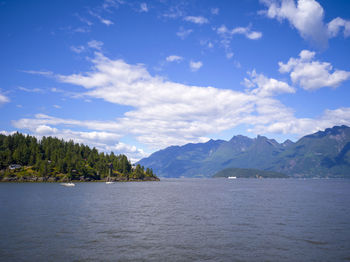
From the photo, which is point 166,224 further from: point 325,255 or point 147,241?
point 325,255

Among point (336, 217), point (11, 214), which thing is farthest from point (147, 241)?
point (336, 217)

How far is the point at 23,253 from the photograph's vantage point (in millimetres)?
35219

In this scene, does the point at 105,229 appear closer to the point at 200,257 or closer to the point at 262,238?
the point at 200,257

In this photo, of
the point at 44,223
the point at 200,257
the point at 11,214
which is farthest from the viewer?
the point at 11,214

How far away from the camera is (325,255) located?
3669cm

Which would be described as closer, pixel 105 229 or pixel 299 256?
pixel 299 256

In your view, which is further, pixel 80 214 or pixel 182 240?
pixel 80 214

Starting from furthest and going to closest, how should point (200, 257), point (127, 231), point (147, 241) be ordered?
point (127, 231)
point (147, 241)
point (200, 257)

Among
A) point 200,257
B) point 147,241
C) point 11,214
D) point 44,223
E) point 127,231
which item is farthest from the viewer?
point 11,214

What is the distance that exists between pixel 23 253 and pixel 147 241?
60.0ft

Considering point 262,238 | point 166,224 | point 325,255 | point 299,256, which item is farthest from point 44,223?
point 325,255

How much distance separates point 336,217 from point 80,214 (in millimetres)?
69319

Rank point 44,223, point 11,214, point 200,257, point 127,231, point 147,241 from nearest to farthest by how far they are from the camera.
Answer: point 200,257 → point 147,241 → point 127,231 → point 44,223 → point 11,214

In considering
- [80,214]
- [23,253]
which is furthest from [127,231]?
[80,214]
